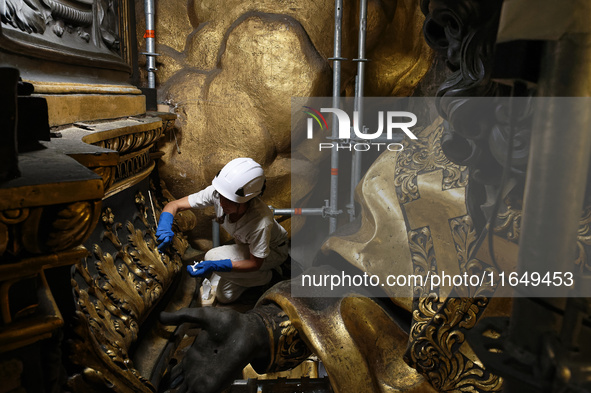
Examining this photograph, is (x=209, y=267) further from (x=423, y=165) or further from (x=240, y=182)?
(x=423, y=165)

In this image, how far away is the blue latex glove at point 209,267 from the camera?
1718 mm

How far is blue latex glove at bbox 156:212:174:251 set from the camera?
1.67m

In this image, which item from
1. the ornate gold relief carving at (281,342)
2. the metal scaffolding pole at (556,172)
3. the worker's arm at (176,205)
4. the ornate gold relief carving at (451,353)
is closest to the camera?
the metal scaffolding pole at (556,172)

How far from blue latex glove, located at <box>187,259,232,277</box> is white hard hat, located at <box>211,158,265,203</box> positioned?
27 cm

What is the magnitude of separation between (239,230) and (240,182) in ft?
0.93

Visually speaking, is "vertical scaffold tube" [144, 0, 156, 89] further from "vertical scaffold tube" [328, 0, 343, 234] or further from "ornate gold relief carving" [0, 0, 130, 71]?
"vertical scaffold tube" [328, 0, 343, 234]

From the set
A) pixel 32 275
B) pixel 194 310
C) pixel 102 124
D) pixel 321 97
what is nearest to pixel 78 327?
pixel 32 275

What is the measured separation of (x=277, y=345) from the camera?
3.70 feet

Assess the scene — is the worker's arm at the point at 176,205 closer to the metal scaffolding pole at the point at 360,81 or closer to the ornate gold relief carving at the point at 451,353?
the metal scaffolding pole at the point at 360,81

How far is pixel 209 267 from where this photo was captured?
1.72m

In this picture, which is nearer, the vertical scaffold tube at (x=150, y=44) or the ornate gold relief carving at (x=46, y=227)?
the ornate gold relief carving at (x=46, y=227)

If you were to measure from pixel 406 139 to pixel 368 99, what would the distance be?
1.05 m

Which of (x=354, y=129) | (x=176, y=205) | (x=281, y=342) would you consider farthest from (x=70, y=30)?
(x=354, y=129)

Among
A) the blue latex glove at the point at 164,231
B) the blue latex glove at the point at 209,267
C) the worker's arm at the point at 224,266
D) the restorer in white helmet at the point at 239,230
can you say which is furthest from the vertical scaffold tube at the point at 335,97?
the blue latex glove at the point at 164,231
